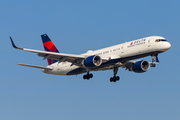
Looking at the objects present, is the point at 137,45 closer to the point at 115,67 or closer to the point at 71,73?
the point at 115,67

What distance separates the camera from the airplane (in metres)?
47.0

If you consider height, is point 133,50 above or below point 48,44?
below

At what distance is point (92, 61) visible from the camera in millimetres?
48000

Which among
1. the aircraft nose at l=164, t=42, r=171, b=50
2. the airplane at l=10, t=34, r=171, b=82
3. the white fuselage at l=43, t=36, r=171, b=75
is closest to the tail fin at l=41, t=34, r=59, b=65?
the airplane at l=10, t=34, r=171, b=82

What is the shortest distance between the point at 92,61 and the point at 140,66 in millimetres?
9383

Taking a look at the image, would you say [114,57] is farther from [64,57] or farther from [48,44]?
[48,44]

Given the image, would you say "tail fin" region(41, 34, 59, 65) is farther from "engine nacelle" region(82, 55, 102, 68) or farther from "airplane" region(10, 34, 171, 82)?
"engine nacelle" region(82, 55, 102, 68)

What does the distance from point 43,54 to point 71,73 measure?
8.72 m

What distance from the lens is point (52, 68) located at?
56594 mm

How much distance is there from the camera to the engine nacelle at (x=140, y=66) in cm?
5384

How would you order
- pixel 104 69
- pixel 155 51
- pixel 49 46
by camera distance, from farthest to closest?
pixel 49 46 → pixel 104 69 → pixel 155 51

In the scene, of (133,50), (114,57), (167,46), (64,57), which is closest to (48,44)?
(64,57)

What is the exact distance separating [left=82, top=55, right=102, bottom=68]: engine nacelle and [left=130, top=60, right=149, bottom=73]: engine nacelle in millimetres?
7982

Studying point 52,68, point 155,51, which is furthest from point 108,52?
point 52,68
